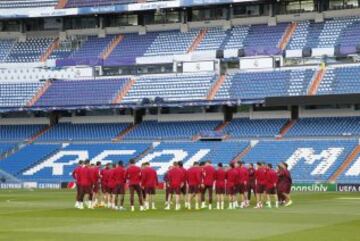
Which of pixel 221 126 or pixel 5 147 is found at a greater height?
pixel 221 126

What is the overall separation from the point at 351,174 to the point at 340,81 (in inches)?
435

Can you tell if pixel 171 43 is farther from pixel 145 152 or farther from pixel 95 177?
pixel 95 177

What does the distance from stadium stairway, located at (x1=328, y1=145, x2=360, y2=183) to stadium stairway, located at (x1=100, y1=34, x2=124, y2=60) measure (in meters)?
28.8

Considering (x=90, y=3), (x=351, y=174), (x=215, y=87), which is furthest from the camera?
(x=90, y=3)

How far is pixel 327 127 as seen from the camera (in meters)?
67.4

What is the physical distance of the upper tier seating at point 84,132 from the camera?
75750mm

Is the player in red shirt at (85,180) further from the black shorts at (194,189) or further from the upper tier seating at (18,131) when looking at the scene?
the upper tier seating at (18,131)

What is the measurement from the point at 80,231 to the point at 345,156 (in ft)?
131

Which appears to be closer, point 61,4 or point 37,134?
point 37,134

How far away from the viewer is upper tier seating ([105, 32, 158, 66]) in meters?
79.8

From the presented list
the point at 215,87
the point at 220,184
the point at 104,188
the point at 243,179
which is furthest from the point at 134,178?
the point at 215,87

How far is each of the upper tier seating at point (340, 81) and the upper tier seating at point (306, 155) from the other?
462cm

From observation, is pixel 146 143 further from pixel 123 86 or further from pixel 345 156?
pixel 345 156

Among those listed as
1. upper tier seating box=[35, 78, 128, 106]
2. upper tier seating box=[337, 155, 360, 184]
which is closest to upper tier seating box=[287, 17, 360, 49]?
upper tier seating box=[337, 155, 360, 184]
